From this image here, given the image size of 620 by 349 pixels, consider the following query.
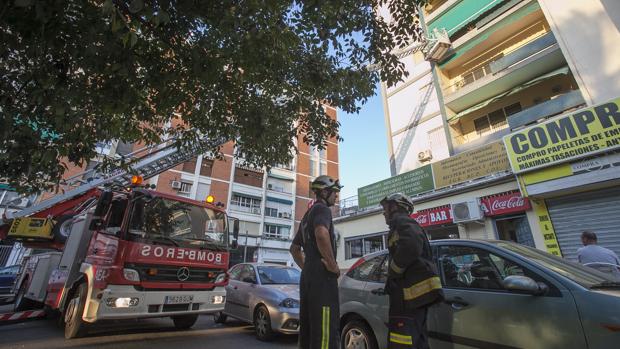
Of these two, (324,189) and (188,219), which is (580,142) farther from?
(188,219)

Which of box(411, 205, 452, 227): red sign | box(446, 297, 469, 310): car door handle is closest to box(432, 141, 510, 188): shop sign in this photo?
box(411, 205, 452, 227): red sign

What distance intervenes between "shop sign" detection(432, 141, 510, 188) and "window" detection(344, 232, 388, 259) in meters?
3.40

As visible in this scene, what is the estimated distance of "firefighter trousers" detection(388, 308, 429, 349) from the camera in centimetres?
264

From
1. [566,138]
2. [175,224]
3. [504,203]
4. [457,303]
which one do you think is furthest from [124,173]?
[566,138]

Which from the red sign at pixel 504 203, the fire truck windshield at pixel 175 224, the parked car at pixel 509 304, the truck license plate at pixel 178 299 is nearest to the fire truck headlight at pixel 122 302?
the truck license plate at pixel 178 299

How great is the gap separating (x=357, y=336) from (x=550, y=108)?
10.8 meters

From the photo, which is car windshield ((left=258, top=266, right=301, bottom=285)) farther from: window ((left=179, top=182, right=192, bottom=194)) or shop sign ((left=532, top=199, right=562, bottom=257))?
window ((left=179, top=182, right=192, bottom=194))

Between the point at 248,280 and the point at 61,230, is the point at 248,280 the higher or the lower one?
the lower one

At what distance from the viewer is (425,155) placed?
48.8 feet

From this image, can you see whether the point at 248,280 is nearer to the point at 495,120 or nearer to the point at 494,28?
the point at 495,120

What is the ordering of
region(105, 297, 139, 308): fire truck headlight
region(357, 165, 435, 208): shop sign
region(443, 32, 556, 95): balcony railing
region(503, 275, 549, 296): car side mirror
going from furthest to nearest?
region(357, 165, 435, 208): shop sign < region(443, 32, 556, 95): balcony railing < region(105, 297, 139, 308): fire truck headlight < region(503, 275, 549, 296): car side mirror

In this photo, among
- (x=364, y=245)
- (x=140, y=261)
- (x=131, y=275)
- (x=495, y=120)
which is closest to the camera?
(x=131, y=275)

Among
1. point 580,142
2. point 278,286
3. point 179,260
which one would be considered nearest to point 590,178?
point 580,142

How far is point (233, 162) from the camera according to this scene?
3183 centimetres
